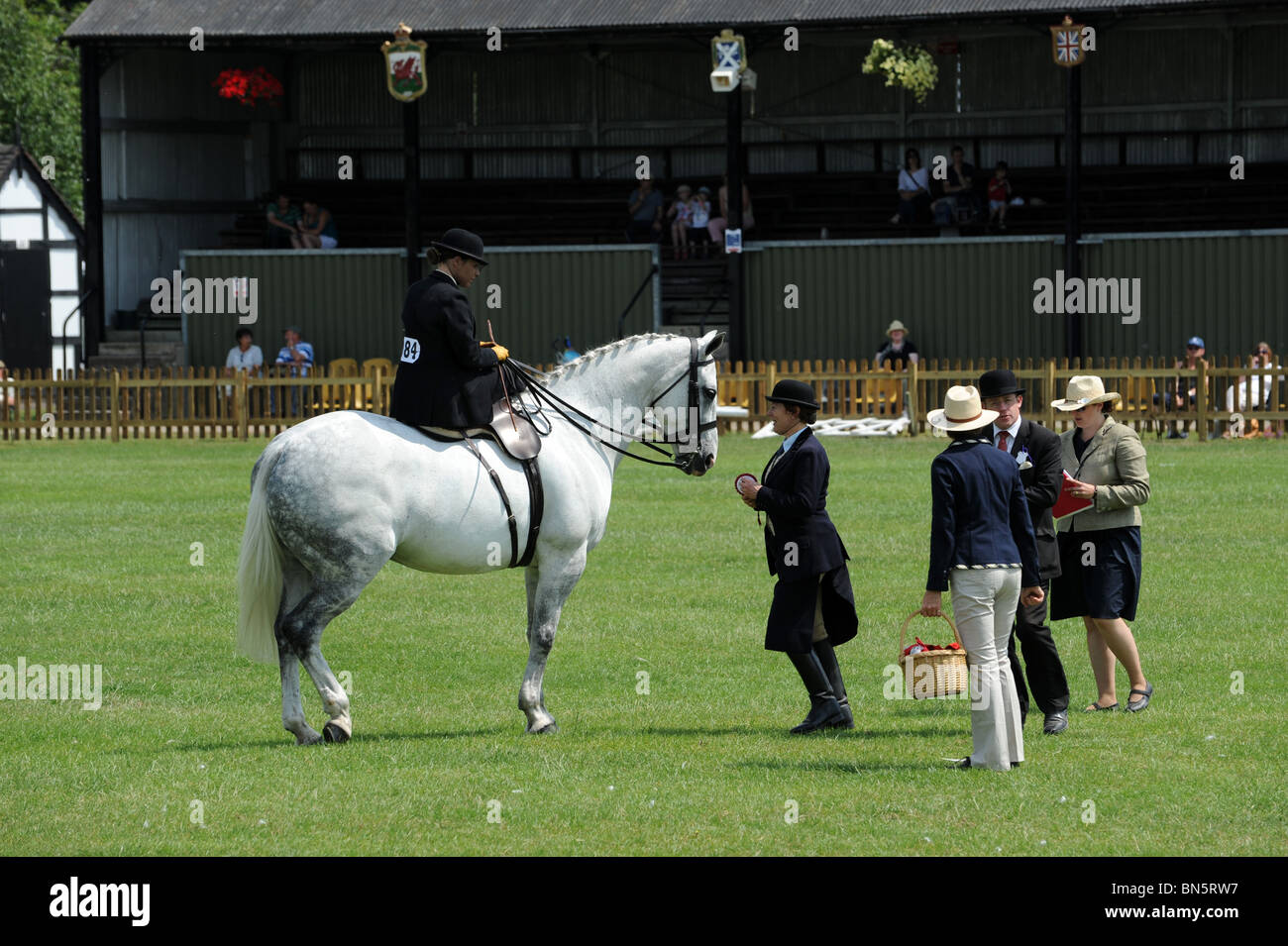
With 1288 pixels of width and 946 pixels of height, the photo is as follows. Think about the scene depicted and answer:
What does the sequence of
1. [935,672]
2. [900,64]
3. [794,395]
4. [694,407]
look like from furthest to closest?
1. [900,64]
2. [694,407]
3. [935,672]
4. [794,395]

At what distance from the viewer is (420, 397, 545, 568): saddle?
9.82 meters

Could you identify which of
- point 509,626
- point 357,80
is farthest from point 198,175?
point 509,626

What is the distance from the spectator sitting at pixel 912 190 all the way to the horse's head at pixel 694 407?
2491cm

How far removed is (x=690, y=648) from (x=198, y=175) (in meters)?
28.6

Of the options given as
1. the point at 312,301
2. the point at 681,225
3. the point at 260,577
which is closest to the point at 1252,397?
the point at 681,225

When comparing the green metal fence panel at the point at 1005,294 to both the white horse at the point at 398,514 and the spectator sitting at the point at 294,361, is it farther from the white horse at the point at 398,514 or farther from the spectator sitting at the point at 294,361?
the white horse at the point at 398,514

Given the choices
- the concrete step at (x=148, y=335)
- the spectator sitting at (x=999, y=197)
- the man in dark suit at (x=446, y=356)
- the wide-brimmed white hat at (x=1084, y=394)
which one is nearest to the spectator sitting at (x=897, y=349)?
the spectator sitting at (x=999, y=197)

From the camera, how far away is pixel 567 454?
400 inches

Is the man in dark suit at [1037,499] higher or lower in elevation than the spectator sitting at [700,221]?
lower

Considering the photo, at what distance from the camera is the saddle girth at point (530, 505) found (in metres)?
9.82

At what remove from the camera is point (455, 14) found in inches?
1355

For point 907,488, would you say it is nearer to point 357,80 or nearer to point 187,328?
point 187,328

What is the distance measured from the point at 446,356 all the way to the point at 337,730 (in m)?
2.06

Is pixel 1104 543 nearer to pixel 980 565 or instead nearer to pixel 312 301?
pixel 980 565
